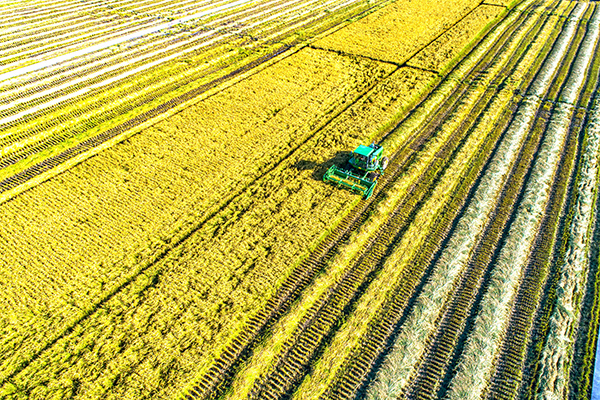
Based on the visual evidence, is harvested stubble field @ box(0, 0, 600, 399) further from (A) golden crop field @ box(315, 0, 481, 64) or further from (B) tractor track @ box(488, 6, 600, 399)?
(A) golden crop field @ box(315, 0, 481, 64)

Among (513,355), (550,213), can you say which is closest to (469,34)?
(550,213)

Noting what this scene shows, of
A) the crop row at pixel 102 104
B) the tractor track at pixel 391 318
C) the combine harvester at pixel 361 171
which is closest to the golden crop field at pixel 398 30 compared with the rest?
the crop row at pixel 102 104

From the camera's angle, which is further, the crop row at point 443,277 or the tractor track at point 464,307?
the crop row at point 443,277

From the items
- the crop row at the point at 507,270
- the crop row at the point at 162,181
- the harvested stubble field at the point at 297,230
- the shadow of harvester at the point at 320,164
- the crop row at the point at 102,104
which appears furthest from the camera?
the crop row at the point at 102,104

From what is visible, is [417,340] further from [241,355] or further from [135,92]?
[135,92]

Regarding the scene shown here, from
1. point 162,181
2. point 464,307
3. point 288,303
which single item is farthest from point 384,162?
point 162,181

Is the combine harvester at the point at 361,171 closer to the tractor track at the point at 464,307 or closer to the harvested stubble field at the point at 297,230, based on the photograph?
the harvested stubble field at the point at 297,230

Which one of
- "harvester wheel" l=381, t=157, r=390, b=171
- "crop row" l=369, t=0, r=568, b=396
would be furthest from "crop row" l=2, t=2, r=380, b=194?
"crop row" l=369, t=0, r=568, b=396

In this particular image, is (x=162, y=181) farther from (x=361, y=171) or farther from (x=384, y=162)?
(x=384, y=162)
